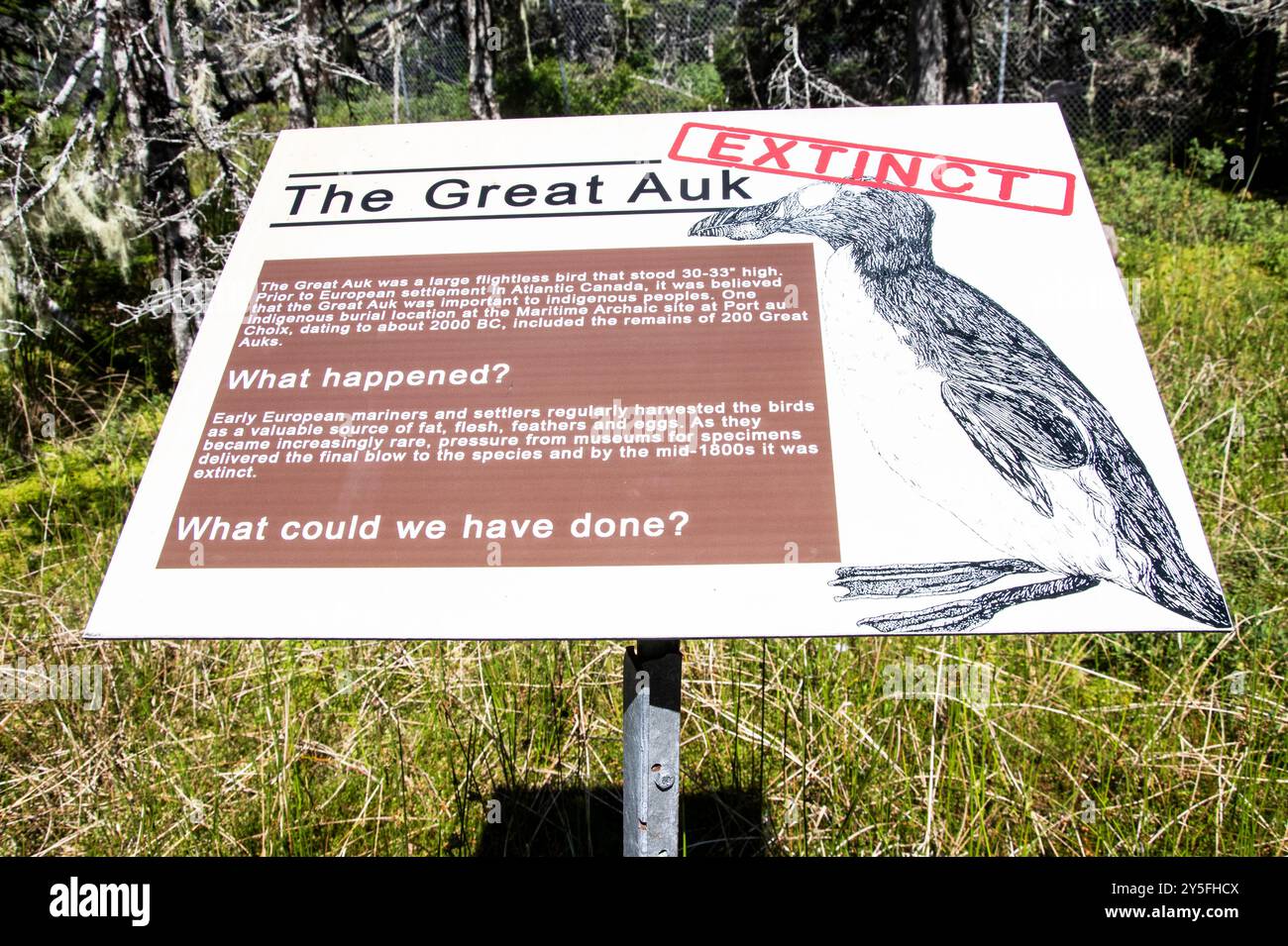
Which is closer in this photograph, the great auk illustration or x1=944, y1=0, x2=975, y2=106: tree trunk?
the great auk illustration

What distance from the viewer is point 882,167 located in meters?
2.16

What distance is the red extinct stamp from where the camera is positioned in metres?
2.10

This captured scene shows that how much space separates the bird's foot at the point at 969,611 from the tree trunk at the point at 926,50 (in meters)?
7.14

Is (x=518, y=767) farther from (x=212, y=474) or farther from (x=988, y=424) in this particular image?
(x=988, y=424)

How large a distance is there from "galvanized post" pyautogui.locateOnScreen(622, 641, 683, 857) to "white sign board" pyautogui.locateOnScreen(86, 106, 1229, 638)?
0.94ft

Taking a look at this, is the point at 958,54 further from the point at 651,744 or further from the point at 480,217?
the point at 651,744

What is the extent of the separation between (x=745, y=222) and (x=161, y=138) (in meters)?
4.00

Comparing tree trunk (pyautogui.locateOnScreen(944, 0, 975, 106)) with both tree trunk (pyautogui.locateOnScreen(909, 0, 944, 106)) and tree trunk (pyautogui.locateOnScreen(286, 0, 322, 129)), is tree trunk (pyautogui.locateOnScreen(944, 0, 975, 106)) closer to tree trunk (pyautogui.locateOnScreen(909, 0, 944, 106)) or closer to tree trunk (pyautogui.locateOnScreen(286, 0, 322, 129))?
tree trunk (pyautogui.locateOnScreen(909, 0, 944, 106))

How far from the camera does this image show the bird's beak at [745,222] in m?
2.04

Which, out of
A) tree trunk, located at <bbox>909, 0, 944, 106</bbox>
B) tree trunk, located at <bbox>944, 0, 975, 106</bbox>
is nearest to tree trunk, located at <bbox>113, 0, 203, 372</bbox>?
tree trunk, located at <bbox>909, 0, 944, 106</bbox>

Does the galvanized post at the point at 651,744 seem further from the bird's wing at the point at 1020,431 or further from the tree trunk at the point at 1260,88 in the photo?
the tree trunk at the point at 1260,88

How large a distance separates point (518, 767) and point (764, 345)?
1.89 metres

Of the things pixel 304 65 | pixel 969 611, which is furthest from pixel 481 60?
pixel 969 611

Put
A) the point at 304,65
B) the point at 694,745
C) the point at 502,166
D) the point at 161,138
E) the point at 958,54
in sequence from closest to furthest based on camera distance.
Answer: the point at 502,166 → the point at 694,745 → the point at 161,138 → the point at 304,65 → the point at 958,54
